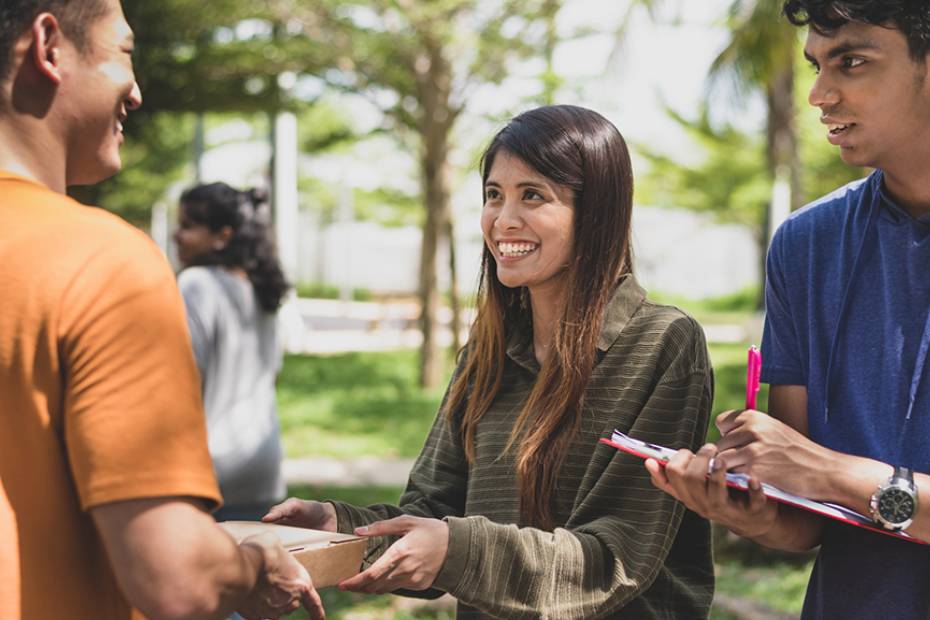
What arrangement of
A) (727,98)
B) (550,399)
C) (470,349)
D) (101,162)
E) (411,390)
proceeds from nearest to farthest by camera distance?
(101,162), (550,399), (470,349), (411,390), (727,98)

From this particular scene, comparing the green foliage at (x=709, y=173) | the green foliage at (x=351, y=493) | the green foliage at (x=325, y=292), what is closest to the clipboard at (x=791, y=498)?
the green foliage at (x=351, y=493)

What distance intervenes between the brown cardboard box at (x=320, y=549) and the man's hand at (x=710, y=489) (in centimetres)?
57

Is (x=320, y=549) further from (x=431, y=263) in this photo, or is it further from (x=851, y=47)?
(x=431, y=263)

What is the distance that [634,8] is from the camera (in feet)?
48.6

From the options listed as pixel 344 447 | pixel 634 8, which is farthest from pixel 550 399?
pixel 634 8

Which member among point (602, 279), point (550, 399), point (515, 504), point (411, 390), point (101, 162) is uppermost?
point (101, 162)

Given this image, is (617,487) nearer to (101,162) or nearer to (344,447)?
(101,162)

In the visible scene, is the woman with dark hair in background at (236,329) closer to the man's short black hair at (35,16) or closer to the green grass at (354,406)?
the man's short black hair at (35,16)

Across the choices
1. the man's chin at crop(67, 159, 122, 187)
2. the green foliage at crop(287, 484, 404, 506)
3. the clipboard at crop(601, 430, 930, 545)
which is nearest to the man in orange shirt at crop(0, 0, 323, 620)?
the man's chin at crop(67, 159, 122, 187)

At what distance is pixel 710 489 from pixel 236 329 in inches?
116

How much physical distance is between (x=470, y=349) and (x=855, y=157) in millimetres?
1063

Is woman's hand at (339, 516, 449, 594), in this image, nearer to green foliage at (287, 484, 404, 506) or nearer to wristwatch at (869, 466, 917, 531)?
wristwatch at (869, 466, 917, 531)

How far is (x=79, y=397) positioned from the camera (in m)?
1.53

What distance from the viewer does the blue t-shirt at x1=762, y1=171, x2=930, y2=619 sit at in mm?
2088
